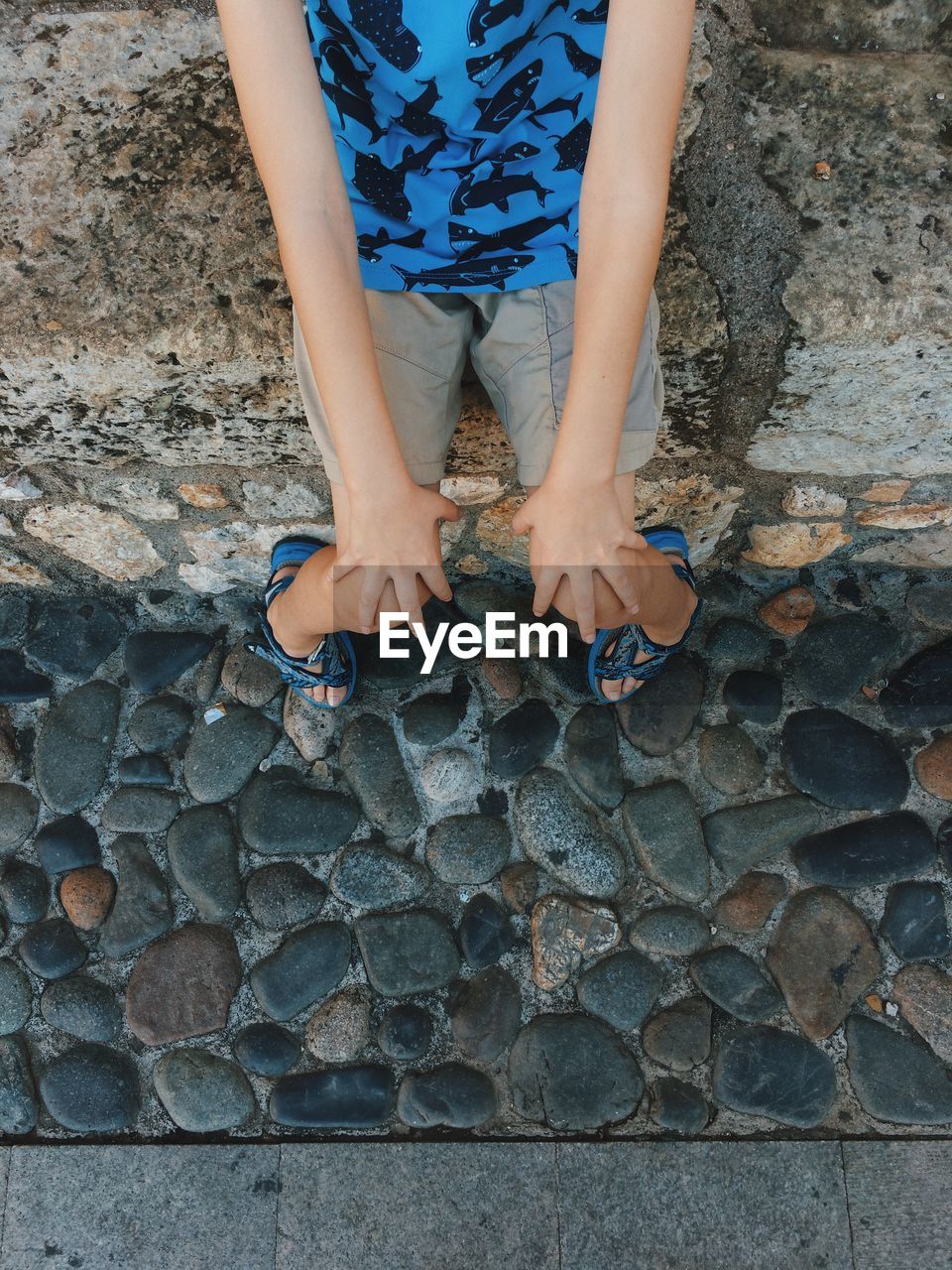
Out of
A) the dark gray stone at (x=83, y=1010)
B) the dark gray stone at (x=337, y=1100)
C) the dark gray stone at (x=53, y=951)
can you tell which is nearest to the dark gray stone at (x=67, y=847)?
the dark gray stone at (x=53, y=951)

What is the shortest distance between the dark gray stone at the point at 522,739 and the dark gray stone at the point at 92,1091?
83 centimetres

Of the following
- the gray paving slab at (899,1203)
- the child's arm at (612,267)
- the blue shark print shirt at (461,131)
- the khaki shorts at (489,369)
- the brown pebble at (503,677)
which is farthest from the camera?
the brown pebble at (503,677)

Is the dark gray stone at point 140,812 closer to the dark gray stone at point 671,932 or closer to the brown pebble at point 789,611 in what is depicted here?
the dark gray stone at point 671,932

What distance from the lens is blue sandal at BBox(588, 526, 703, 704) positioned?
63.1 inches

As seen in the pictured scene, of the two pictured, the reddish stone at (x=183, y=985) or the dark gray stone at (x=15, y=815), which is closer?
the reddish stone at (x=183, y=985)

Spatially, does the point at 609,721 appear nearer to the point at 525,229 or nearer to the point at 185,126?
the point at 525,229

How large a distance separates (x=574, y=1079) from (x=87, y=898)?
92 cm

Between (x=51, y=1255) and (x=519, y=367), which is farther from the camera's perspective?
(x=51, y=1255)

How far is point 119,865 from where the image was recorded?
165 centimetres

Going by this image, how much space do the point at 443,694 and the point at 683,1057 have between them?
76cm

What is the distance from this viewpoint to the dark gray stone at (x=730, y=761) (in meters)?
1.64

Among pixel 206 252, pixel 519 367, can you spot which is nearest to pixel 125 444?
pixel 206 252

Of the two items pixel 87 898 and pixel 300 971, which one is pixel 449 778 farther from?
pixel 87 898

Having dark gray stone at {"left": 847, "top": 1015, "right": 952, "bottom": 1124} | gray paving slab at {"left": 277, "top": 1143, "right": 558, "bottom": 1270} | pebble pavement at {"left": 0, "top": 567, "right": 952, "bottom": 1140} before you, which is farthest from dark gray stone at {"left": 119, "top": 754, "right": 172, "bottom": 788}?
dark gray stone at {"left": 847, "top": 1015, "right": 952, "bottom": 1124}
